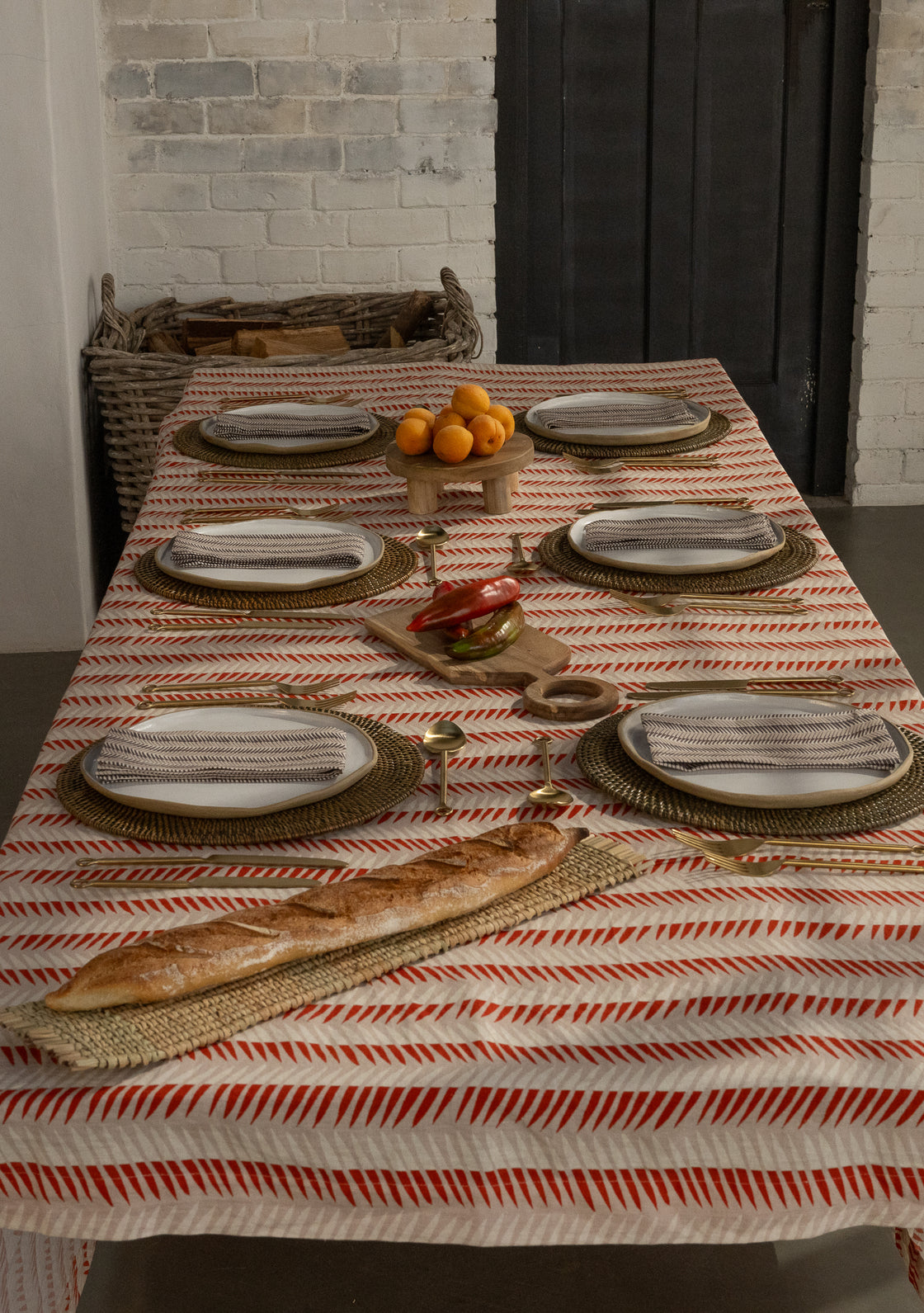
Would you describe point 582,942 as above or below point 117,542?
above

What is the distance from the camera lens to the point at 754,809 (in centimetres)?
111

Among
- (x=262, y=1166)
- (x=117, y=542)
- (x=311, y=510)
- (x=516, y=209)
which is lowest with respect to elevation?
(x=117, y=542)

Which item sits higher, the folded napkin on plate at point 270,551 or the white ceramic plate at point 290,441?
the white ceramic plate at point 290,441

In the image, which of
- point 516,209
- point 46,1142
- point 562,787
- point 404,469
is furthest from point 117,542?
point 46,1142

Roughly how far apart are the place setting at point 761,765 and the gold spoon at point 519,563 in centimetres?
42

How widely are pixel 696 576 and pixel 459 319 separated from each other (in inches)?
74.9

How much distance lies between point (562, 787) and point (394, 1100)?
391 mm

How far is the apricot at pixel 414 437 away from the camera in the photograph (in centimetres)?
180

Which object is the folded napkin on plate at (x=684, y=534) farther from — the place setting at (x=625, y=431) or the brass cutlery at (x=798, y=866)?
the brass cutlery at (x=798, y=866)

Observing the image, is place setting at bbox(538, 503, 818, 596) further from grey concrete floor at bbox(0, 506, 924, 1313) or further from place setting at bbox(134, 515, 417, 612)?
grey concrete floor at bbox(0, 506, 924, 1313)

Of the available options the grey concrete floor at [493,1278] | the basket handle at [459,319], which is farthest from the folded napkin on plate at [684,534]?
the basket handle at [459,319]

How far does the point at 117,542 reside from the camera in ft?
12.1

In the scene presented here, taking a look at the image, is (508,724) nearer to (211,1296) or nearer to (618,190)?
(211,1296)

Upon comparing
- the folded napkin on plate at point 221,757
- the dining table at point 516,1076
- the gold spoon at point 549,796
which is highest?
the folded napkin on plate at point 221,757
